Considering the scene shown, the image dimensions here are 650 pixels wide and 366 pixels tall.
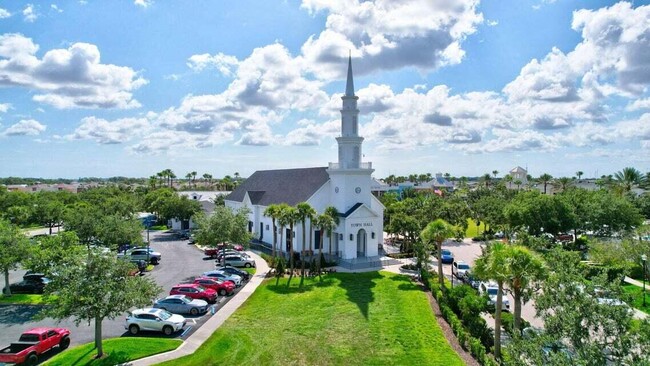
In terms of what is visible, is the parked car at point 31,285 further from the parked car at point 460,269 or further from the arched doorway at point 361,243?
the parked car at point 460,269

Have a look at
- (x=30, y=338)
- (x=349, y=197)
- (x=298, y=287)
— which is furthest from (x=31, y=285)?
(x=349, y=197)

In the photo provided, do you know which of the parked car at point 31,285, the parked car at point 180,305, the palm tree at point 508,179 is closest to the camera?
the parked car at point 180,305

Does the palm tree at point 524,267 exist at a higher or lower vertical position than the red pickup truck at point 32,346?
higher

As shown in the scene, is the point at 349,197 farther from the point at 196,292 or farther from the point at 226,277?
the point at 196,292

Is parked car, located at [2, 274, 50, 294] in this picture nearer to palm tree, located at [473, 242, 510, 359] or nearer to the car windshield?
the car windshield

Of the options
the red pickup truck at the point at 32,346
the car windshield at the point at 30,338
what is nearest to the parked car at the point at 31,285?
the red pickup truck at the point at 32,346
